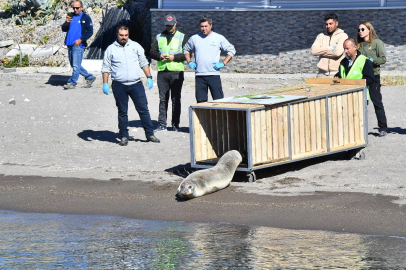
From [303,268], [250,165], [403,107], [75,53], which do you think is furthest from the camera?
[75,53]

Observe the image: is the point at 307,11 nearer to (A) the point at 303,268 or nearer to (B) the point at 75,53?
(B) the point at 75,53

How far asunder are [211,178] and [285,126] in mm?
1328

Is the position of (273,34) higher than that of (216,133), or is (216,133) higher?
(273,34)

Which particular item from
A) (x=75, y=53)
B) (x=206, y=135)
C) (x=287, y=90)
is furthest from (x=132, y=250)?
(x=75, y=53)

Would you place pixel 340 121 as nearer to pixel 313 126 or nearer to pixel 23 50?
pixel 313 126

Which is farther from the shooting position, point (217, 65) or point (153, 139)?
point (153, 139)

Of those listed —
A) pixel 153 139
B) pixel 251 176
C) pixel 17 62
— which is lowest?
pixel 251 176

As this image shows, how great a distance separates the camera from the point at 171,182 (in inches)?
377

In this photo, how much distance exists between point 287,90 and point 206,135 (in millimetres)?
1485

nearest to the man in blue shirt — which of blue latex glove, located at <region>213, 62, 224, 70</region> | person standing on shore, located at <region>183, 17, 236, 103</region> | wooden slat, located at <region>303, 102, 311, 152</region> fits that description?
person standing on shore, located at <region>183, 17, 236, 103</region>

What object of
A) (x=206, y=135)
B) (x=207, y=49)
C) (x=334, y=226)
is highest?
(x=207, y=49)

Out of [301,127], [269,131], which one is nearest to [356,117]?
[301,127]

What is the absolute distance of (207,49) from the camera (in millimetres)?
12156

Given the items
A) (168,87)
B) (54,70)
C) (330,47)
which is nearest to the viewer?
(330,47)
